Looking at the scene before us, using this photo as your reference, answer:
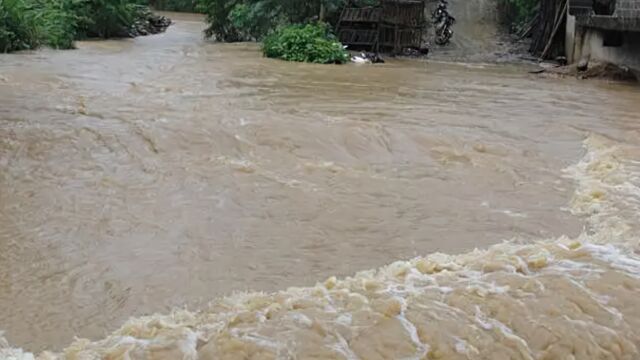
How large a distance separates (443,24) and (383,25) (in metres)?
2.68

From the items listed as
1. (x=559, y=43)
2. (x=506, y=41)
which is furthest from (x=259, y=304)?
(x=506, y=41)

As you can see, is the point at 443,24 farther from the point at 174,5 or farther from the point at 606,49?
the point at 174,5

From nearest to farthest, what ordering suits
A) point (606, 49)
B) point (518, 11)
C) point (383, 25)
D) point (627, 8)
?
point (627, 8), point (606, 49), point (383, 25), point (518, 11)

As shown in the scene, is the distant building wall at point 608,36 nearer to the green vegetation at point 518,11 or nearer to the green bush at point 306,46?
the green vegetation at point 518,11

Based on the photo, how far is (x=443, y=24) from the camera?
20328 millimetres

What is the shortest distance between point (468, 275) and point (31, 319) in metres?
2.32

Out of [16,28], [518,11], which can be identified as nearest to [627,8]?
[518,11]

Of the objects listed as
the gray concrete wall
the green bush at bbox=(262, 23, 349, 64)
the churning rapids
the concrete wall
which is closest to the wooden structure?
the green bush at bbox=(262, 23, 349, 64)

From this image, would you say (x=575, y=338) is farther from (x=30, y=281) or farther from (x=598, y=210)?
(x=30, y=281)

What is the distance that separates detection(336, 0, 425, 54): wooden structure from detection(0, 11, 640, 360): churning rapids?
330 inches

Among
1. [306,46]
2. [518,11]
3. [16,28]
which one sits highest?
[518,11]

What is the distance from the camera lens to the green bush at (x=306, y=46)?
1623cm

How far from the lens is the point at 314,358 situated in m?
3.32

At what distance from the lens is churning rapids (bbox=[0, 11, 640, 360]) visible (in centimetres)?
358
